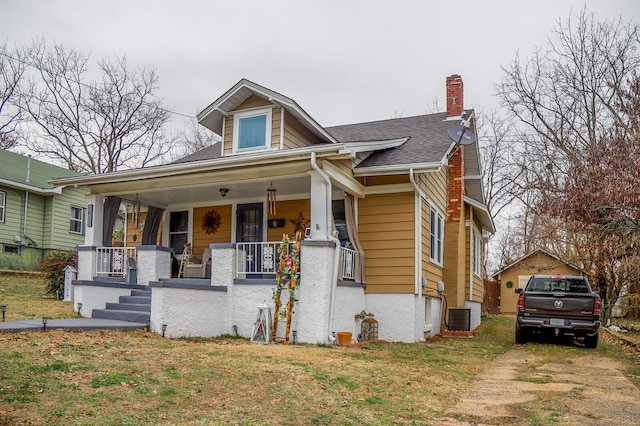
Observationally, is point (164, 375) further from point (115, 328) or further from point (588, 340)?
point (588, 340)

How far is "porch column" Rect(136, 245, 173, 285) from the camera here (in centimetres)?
1196

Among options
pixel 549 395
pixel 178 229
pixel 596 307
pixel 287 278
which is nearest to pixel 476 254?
pixel 596 307

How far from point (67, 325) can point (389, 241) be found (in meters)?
6.79

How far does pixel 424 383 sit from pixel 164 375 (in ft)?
10.9

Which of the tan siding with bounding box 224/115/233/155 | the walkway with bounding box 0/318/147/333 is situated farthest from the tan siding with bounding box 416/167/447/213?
the walkway with bounding box 0/318/147/333

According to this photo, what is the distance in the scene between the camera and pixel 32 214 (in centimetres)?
2359

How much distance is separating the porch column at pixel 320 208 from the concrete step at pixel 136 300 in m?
3.62

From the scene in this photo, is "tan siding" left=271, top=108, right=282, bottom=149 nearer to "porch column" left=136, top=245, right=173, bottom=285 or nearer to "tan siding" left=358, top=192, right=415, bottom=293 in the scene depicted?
"tan siding" left=358, top=192, right=415, bottom=293

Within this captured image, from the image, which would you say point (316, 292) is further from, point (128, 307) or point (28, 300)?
point (28, 300)

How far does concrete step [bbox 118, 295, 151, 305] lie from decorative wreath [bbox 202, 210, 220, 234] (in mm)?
3655

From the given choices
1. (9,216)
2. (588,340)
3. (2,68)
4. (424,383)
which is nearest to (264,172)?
(424,383)

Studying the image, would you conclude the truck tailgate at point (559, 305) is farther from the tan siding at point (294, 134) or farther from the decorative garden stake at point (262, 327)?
the tan siding at point (294, 134)

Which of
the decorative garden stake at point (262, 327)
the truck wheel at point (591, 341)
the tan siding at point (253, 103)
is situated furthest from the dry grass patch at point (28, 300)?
the truck wheel at point (591, 341)

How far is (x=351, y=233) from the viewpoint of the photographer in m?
12.4
